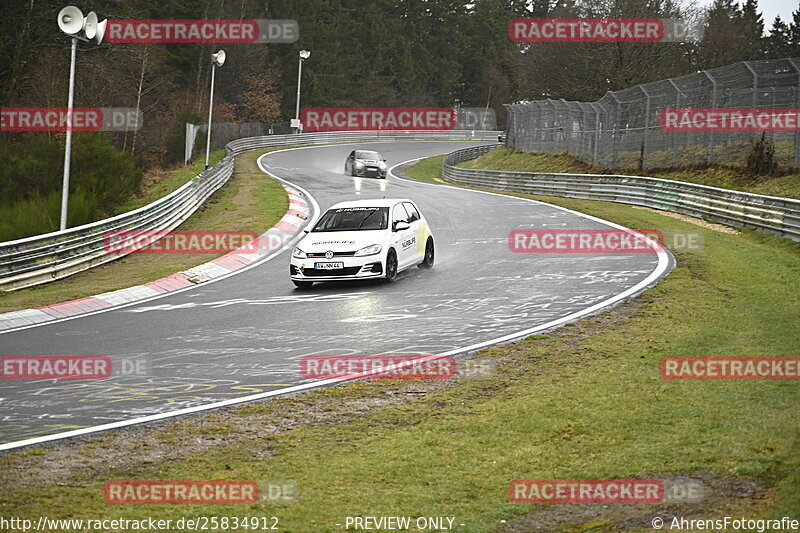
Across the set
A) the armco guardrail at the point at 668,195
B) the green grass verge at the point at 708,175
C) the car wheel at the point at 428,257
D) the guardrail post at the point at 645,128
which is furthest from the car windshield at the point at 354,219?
the guardrail post at the point at 645,128

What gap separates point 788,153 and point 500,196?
35.4 feet

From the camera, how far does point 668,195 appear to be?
27.9 metres

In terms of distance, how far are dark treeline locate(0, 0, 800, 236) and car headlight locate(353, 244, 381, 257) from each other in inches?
565

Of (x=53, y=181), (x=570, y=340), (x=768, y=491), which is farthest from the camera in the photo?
(x=53, y=181)

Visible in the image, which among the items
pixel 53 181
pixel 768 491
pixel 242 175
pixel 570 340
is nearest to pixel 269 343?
pixel 570 340

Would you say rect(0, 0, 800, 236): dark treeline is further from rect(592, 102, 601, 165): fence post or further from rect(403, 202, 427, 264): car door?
rect(592, 102, 601, 165): fence post

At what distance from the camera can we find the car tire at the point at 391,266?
651 inches

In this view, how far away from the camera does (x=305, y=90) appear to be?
314 ft

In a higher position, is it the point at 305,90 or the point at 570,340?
the point at 305,90

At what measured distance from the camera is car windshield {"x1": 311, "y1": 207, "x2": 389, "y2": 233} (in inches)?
681

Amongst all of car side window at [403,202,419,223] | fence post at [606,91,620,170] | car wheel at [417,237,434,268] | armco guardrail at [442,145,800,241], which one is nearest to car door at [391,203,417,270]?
car side window at [403,202,419,223]

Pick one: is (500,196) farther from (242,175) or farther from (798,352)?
(798,352)

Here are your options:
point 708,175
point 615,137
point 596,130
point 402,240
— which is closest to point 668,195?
point 708,175

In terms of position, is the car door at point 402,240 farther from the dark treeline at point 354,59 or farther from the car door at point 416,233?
the dark treeline at point 354,59
